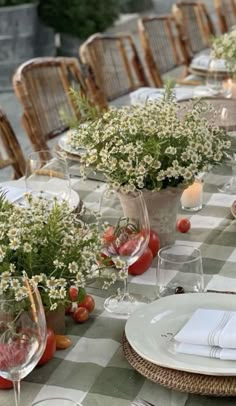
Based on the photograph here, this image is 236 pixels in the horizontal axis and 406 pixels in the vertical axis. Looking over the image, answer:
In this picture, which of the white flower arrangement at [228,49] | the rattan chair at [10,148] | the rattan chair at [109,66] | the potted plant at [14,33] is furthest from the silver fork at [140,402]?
the potted plant at [14,33]

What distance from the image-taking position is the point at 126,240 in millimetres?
1456

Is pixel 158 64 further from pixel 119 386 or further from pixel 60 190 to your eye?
pixel 119 386

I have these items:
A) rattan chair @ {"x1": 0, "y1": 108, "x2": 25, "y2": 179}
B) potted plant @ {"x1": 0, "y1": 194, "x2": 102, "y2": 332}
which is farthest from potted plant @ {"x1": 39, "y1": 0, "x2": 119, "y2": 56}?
potted plant @ {"x1": 0, "y1": 194, "x2": 102, "y2": 332}

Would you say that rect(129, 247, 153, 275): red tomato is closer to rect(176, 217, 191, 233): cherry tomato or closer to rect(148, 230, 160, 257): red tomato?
rect(148, 230, 160, 257): red tomato

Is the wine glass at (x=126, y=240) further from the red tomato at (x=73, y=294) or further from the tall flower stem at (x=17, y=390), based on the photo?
the tall flower stem at (x=17, y=390)

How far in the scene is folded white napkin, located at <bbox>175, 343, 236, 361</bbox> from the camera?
3.98 ft

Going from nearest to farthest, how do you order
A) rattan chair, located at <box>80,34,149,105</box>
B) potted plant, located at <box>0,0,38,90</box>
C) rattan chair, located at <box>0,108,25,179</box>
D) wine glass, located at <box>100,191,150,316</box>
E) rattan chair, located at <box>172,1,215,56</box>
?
wine glass, located at <box>100,191,150,316</box>
rattan chair, located at <box>0,108,25,179</box>
rattan chair, located at <box>80,34,149,105</box>
rattan chair, located at <box>172,1,215,56</box>
potted plant, located at <box>0,0,38,90</box>

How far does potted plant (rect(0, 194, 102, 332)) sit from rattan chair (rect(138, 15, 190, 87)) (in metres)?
2.49

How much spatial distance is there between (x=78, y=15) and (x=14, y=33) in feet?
2.10

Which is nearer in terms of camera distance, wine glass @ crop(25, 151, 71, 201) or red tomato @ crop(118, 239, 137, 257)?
red tomato @ crop(118, 239, 137, 257)

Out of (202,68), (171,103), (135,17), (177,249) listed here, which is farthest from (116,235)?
(135,17)

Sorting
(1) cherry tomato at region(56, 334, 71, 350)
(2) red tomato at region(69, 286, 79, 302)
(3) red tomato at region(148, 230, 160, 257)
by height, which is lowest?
(3) red tomato at region(148, 230, 160, 257)

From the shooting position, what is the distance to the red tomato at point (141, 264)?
5.30 feet

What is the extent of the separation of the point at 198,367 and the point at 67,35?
6134 mm
